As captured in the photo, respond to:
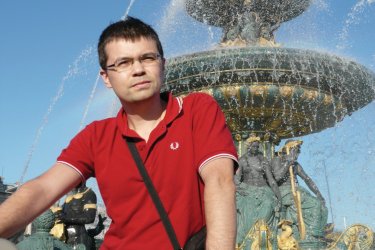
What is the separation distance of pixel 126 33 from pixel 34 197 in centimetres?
62

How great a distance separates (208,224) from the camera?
5.54 feet

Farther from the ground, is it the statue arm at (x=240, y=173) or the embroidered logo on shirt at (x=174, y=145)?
the statue arm at (x=240, y=173)

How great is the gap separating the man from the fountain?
27.7ft

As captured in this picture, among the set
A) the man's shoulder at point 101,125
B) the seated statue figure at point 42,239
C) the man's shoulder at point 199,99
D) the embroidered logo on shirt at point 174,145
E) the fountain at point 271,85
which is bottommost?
the seated statue figure at point 42,239

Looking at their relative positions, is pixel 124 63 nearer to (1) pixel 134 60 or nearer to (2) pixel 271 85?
(1) pixel 134 60

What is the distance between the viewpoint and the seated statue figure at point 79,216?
8.00m

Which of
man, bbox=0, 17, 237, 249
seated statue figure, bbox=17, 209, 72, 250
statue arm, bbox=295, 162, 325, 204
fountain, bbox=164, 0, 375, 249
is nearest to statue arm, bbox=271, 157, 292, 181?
statue arm, bbox=295, 162, 325, 204

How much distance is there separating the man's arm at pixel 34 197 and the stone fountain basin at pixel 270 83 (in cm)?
878

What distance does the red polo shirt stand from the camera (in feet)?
6.12

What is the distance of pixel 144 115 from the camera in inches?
82.1

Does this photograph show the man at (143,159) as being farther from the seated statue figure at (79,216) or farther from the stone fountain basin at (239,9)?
the stone fountain basin at (239,9)

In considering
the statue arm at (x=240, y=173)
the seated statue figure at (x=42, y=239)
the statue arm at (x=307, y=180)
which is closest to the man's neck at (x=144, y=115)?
the seated statue figure at (x=42, y=239)

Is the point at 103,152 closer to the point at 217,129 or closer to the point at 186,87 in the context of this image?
the point at 217,129

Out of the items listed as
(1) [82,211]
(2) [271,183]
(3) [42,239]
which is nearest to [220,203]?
(3) [42,239]
